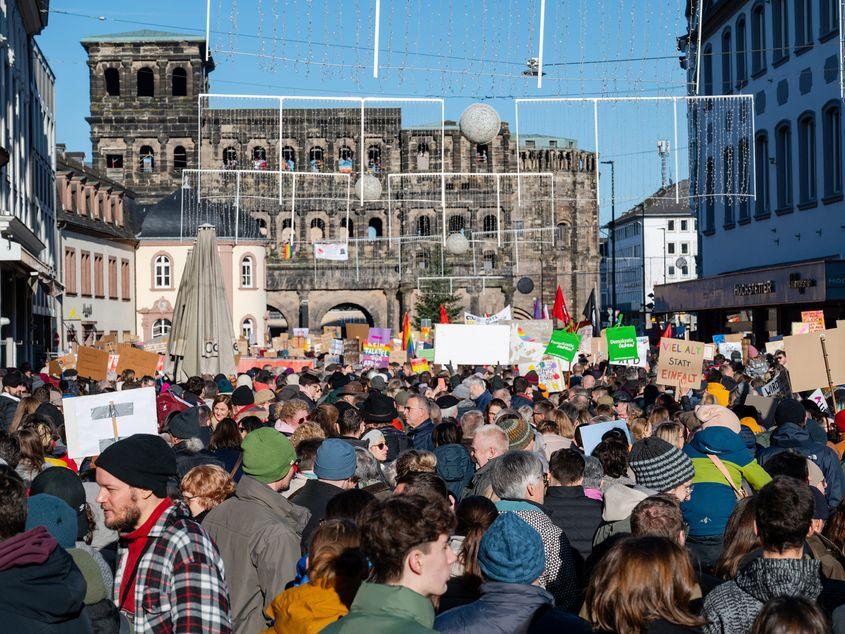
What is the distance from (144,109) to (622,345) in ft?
189

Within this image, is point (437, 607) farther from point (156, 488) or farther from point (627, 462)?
point (627, 462)

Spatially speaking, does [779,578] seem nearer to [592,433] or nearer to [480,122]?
[592,433]

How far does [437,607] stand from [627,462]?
132 inches

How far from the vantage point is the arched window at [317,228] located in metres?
76.5

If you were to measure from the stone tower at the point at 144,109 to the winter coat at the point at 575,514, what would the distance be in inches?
2698

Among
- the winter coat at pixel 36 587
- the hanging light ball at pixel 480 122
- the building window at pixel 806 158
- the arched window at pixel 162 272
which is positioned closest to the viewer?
the winter coat at pixel 36 587

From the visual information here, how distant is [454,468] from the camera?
8102mm

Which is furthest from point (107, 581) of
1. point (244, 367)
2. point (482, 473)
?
point (244, 367)

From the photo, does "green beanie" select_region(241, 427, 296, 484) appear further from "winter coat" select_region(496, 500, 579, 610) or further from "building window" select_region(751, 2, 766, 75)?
"building window" select_region(751, 2, 766, 75)

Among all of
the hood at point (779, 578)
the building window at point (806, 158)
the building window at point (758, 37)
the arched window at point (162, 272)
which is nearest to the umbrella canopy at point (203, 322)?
the hood at point (779, 578)

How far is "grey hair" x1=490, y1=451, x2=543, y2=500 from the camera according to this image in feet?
21.6

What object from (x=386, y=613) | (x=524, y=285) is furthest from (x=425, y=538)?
(x=524, y=285)

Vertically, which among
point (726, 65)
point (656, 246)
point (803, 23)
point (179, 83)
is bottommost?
point (656, 246)

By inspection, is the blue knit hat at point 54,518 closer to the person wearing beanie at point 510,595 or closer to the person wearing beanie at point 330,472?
the person wearing beanie at point 510,595
